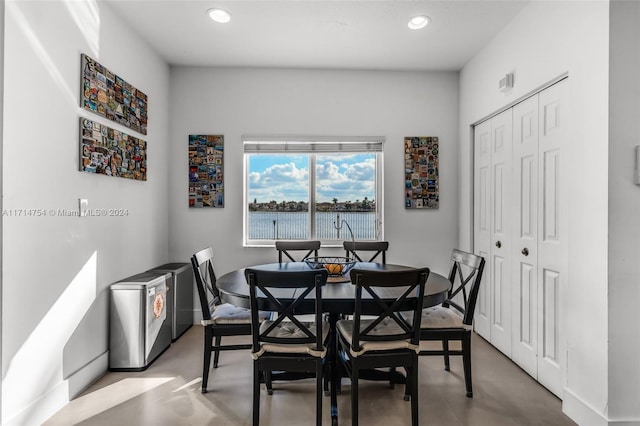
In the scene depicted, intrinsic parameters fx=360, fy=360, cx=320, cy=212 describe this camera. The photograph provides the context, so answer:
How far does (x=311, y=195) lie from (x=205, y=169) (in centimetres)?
118

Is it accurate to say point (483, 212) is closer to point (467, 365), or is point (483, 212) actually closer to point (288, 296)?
point (467, 365)

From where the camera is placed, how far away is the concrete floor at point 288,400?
6.95 ft

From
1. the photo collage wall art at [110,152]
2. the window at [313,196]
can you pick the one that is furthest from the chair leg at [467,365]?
the photo collage wall art at [110,152]

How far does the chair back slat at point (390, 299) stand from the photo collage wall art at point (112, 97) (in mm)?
2168

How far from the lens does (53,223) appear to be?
217cm

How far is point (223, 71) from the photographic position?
12.7ft

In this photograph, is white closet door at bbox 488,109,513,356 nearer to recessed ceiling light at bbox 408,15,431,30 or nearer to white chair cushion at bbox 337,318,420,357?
recessed ceiling light at bbox 408,15,431,30

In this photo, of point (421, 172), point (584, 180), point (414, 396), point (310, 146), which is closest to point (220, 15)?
point (310, 146)

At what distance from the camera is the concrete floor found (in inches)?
83.4

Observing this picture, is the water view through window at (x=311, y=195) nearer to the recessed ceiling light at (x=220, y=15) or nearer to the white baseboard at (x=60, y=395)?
the recessed ceiling light at (x=220, y=15)

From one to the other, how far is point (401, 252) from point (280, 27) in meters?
2.51

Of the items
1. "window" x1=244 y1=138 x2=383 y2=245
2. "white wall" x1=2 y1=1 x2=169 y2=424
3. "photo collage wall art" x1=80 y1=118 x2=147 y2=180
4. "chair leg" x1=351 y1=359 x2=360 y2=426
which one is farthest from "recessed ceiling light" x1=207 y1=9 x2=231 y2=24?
"chair leg" x1=351 y1=359 x2=360 y2=426

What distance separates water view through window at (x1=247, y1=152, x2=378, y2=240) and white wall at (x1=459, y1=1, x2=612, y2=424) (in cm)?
192

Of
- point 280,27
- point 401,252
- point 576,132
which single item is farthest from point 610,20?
point 401,252
